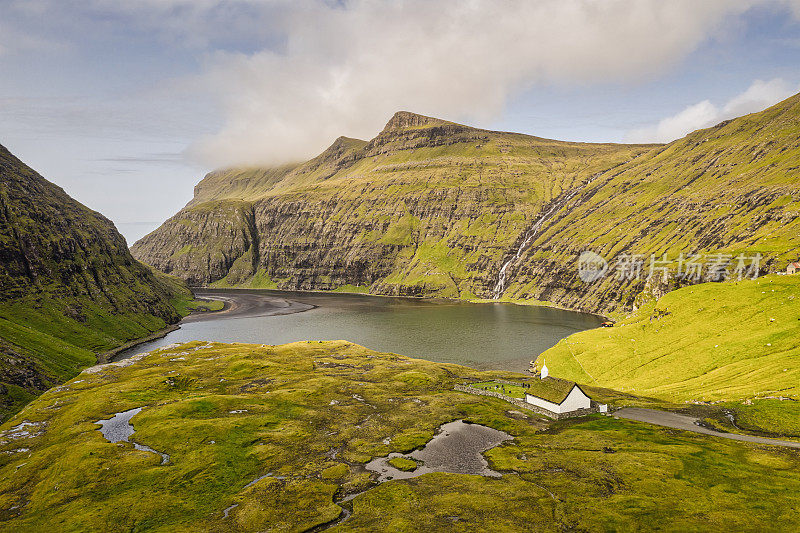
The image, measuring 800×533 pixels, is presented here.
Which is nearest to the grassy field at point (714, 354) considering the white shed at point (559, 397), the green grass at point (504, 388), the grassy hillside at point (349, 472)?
the white shed at point (559, 397)

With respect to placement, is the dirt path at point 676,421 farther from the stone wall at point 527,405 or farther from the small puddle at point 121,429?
the small puddle at point 121,429

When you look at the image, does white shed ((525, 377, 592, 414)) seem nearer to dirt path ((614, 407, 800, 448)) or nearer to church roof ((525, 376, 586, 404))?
church roof ((525, 376, 586, 404))

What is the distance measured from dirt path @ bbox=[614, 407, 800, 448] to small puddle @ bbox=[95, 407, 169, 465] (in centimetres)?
7530

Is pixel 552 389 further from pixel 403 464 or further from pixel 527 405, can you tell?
pixel 403 464

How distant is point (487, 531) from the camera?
3850 cm

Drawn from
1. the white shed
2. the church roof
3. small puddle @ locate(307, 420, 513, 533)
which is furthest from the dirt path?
small puddle @ locate(307, 420, 513, 533)

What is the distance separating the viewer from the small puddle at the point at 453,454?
53.4 meters

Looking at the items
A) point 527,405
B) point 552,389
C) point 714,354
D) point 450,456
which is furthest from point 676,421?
point 714,354

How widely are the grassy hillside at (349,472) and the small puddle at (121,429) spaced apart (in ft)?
3.97

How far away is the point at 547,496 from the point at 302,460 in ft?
105

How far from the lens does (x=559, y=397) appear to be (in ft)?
244

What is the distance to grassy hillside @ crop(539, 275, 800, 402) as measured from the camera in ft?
266

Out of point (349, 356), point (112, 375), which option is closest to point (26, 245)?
point (112, 375)

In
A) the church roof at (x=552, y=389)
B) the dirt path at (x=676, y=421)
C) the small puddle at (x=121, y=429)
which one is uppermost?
the church roof at (x=552, y=389)
